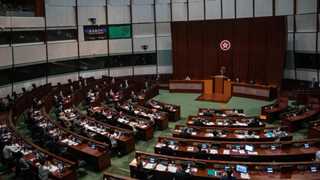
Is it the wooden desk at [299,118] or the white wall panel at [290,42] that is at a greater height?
the white wall panel at [290,42]

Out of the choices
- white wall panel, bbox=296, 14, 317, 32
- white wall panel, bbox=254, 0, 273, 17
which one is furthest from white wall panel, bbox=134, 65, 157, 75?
white wall panel, bbox=296, 14, 317, 32

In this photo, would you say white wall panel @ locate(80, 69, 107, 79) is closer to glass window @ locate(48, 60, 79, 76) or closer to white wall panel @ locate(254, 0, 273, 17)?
glass window @ locate(48, 60, 79, 76)

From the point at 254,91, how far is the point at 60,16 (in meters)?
13.1

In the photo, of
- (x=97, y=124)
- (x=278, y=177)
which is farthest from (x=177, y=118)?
(x=278, y=177)

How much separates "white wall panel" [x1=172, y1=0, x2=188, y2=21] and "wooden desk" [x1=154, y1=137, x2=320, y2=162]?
49.0ft

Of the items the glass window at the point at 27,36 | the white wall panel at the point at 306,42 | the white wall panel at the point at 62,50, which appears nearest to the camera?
the glass window at the point at 27,36

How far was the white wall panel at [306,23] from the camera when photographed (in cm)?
1949

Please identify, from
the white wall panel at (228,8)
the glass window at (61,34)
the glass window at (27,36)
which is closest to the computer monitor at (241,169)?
the glass window at (27,36)

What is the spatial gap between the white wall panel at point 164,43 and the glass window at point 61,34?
6.01 m

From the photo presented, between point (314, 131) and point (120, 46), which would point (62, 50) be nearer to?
point (120, 46)

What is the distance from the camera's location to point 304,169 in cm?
883

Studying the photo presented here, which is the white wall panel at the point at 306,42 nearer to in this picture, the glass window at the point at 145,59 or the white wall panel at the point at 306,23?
the white wall panel at the point at 306,23

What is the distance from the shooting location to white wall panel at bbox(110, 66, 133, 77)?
2461 cm

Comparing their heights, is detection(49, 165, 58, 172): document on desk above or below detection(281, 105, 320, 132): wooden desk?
below
